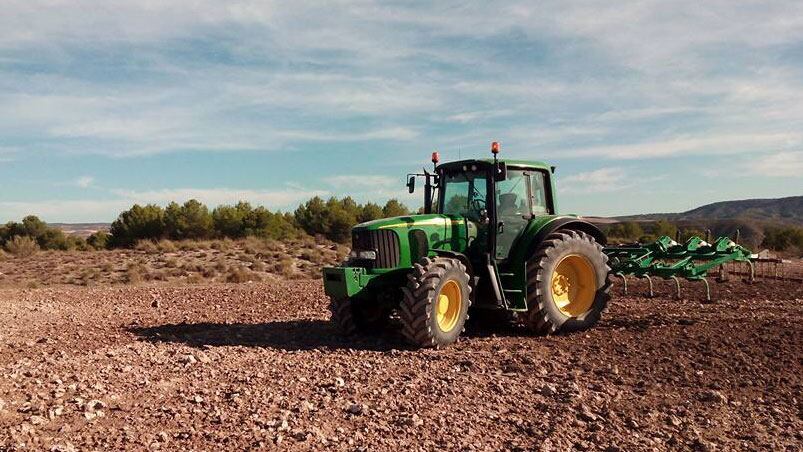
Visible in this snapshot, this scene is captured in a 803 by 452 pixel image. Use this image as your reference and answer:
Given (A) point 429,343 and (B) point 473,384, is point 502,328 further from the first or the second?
(B) point 473,384

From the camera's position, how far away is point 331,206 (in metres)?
35.1

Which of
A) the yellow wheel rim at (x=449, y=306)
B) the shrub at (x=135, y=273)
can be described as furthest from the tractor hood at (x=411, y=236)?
the shrub at (x=135, y=273)

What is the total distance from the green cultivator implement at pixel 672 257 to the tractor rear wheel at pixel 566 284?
22.8 inches

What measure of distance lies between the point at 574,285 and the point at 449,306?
224 centimetres

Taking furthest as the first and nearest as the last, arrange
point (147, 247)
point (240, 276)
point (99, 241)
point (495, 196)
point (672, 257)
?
point (99, 241) < point (147, 247) < point (240, 276) < point (672, 257) < point (495, 196)

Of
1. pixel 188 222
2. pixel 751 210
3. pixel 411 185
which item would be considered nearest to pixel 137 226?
pixel 188 222

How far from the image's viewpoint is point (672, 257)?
385 inches

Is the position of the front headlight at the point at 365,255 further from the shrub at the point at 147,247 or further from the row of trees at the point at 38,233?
the row of trees at the point at 38,233

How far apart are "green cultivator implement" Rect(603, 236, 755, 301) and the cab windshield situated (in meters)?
2.28

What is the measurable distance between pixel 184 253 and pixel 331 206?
1128 centimetres

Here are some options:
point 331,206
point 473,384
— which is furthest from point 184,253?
Result: point 473,384

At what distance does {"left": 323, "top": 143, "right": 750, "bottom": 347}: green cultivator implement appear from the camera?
308 inches

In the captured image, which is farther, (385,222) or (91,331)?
(91,331)

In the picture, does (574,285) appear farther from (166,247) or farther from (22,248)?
(22,248)
